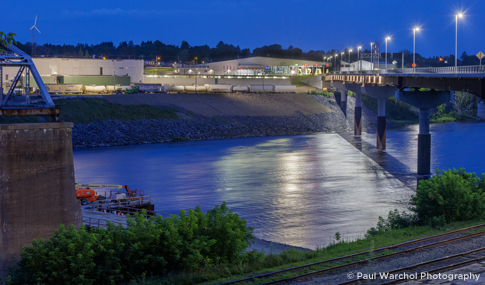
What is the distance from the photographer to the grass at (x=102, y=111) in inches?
2928

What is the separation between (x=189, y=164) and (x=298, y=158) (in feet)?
37.3

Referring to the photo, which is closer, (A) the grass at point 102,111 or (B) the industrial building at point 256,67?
(A) the grass at point 102,111

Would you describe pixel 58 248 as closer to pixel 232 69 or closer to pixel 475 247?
pixel 475 247

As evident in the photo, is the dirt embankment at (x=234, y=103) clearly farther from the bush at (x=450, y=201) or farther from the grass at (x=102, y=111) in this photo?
the bush at (x=450, y=201)

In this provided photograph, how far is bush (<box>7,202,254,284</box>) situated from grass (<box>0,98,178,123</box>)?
59808mm

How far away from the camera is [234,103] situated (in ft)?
317

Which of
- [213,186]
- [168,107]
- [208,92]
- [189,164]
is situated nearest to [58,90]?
[168,107]

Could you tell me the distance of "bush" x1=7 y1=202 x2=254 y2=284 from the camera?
48.6ft

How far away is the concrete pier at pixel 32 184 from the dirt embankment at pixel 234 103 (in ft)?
212

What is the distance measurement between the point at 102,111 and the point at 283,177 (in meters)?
43.7

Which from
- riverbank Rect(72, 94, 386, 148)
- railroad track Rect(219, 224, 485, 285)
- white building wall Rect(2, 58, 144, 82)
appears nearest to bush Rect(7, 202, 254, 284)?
railroad track Rect(219, 224, 485, 285)

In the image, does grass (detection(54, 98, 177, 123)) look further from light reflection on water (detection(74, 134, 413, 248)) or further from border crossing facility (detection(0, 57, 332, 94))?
light reflection on water (detection(74, 134, 413, 248))

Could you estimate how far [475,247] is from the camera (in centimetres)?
1661

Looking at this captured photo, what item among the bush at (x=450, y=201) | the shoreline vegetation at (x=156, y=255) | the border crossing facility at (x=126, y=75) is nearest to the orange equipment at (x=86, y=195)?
the shoreline vegetation at (x=156, y=255)
